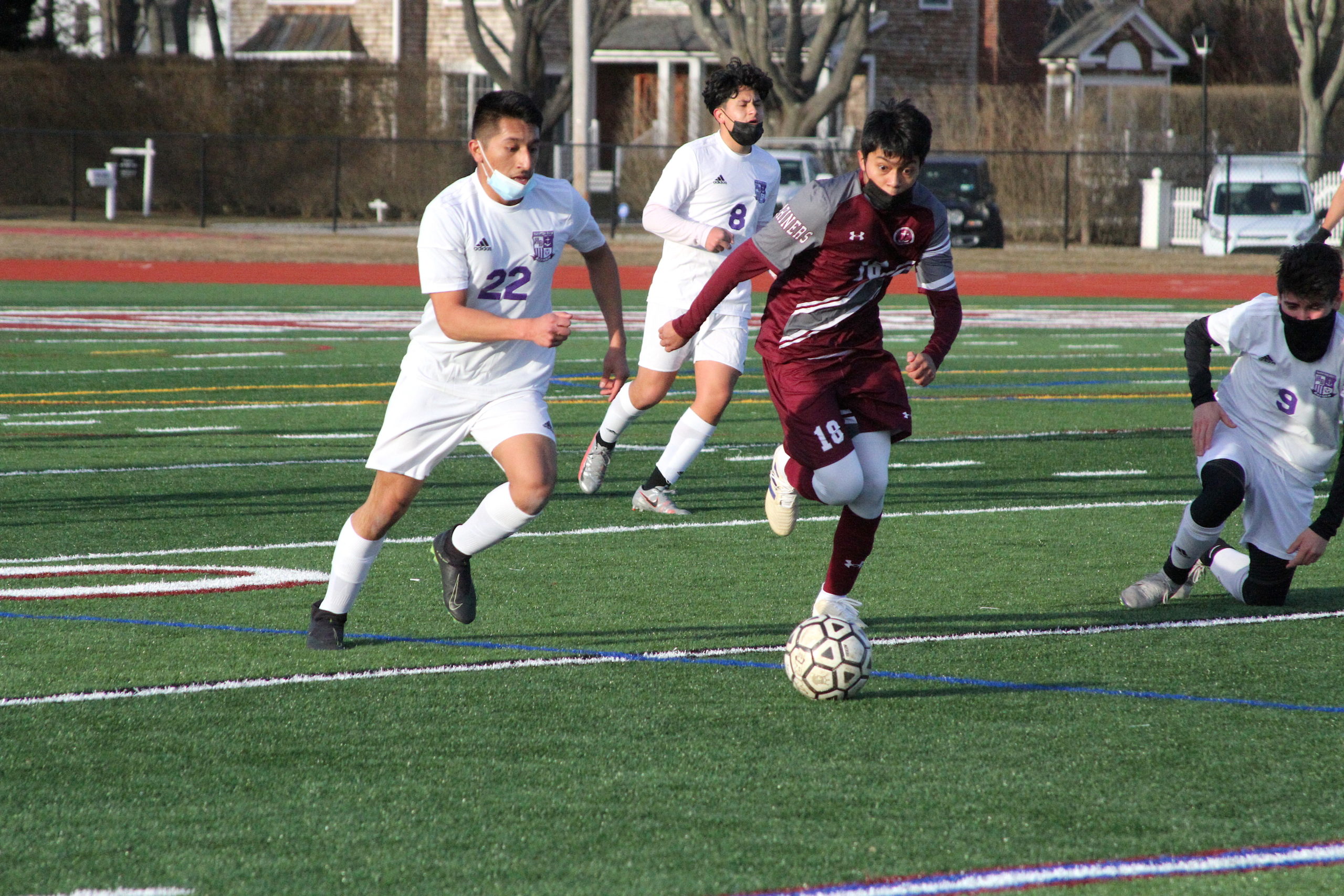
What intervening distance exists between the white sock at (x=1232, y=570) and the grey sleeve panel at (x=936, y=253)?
1.75 meters

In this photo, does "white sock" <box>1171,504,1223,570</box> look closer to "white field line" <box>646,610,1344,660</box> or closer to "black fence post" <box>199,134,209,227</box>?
"white field line" <box>646,610,1344,660</box>

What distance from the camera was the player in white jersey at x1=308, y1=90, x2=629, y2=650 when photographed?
5.98 m

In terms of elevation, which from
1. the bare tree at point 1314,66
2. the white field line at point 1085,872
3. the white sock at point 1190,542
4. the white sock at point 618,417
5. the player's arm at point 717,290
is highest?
the bare tree at point 1314,66

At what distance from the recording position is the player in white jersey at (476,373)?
5980 mm

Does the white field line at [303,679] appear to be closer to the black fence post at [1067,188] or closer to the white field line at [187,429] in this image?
the white field line at [187,429]

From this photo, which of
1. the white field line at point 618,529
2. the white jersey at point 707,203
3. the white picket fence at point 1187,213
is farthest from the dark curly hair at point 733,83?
the white picket fence at point 1187,213

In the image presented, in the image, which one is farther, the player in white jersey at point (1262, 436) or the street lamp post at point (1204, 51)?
the street lamp post at point (1204, 51)

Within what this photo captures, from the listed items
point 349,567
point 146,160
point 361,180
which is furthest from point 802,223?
point 361,180

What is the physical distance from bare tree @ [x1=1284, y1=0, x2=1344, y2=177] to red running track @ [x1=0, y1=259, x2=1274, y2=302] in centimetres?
932

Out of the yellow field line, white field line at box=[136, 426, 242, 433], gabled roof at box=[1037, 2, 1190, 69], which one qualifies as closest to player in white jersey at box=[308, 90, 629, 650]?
white field line at box=[136, 426, 242, 433]

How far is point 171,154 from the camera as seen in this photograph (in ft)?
133

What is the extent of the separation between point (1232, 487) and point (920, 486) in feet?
11.1

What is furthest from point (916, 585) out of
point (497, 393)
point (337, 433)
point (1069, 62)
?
point (1069, 62)

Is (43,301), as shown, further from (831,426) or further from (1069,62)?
(1069,62)
